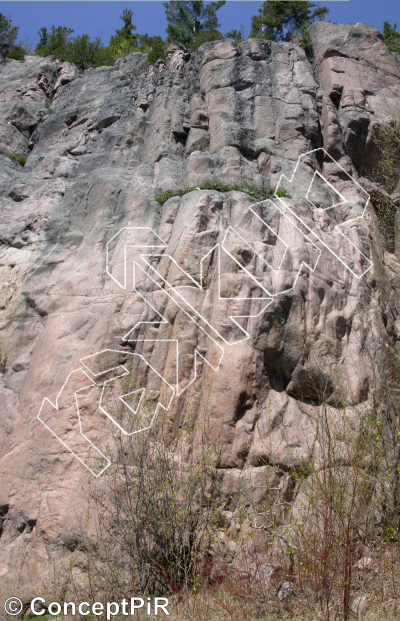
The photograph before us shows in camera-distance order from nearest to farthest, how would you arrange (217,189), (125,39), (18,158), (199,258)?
(199,258) < (217,189) < (18,158) < (125,39)

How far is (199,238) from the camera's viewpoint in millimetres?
8195

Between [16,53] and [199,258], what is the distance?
14602 millimetres

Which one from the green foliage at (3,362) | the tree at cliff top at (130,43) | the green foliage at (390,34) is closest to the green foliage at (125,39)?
the tree at cliff top at (130,43)

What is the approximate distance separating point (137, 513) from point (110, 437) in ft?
4.62

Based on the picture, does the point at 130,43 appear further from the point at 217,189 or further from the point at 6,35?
the point at 217,189

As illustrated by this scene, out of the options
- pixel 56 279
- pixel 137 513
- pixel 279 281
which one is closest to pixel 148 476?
pixel 137 513

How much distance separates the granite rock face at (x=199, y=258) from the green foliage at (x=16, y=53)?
4.60 m

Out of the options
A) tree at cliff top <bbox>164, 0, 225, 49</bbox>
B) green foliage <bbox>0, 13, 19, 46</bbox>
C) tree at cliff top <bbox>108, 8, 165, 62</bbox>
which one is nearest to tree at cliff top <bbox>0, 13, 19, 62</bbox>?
green foliage <bbox>0, 13, 19, 46</bbox>

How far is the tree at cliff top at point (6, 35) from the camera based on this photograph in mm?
17609

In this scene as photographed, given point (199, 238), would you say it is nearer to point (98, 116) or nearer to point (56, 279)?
point (56, 279)

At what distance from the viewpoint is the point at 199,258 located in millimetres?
8008
